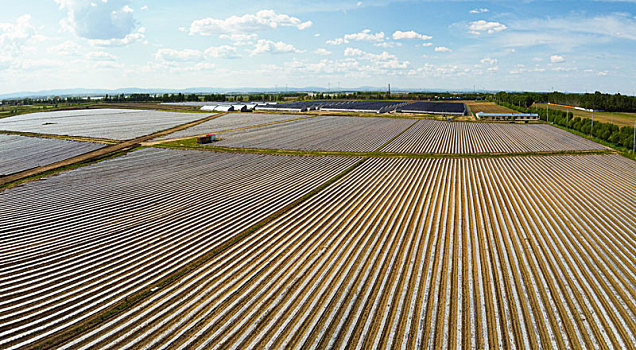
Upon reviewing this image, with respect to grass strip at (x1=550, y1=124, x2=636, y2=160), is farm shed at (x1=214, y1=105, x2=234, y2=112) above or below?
above

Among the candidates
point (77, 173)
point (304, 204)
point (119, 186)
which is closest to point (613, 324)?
point (304, 204)

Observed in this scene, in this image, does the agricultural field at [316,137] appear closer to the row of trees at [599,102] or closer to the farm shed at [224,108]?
the farm shed at [224,108]

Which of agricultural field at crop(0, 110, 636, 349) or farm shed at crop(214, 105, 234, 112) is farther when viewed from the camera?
farm shed at crop(214, 105, 234, 112)

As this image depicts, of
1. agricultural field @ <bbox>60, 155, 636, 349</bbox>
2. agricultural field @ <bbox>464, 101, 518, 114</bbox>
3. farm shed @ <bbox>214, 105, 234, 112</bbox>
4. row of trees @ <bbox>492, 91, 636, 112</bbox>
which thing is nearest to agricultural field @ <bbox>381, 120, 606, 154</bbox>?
agricultural field @ <bbox>60, 155, 636, 349</bbox>

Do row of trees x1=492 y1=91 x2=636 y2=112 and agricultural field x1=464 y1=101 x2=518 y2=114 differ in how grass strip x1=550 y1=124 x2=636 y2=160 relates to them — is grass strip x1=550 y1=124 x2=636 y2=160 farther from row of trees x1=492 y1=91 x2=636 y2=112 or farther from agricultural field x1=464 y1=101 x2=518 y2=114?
row of trees x1=492 y1=91 x2=636 y2=112

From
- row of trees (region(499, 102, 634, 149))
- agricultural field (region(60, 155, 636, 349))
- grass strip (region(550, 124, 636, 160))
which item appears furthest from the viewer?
row of trees (region(499, 102, 634, 149))

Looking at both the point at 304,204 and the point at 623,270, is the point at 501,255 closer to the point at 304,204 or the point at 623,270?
the point at 623,270

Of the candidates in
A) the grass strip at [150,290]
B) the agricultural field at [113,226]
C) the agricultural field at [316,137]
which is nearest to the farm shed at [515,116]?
the agricultural field at [316,137]
